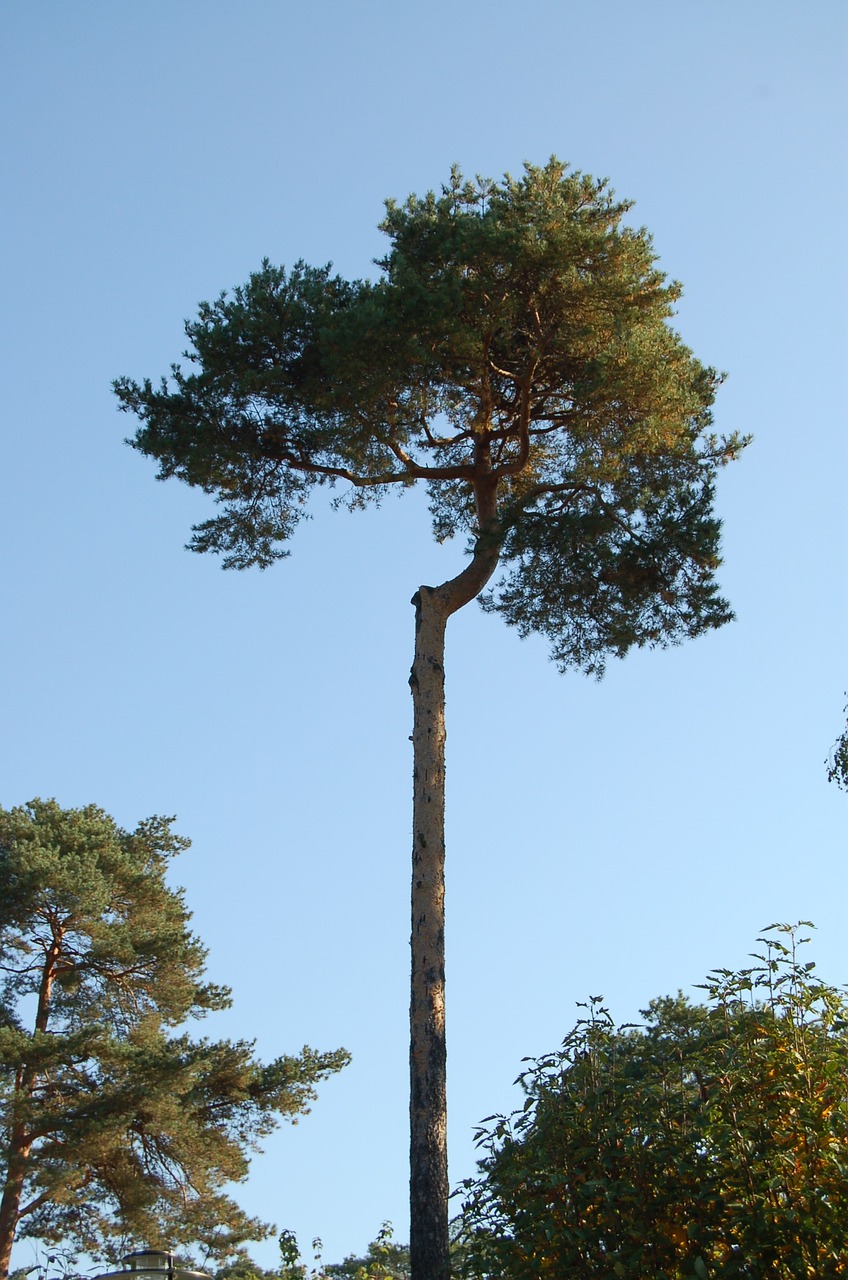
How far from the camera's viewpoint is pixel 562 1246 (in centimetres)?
628

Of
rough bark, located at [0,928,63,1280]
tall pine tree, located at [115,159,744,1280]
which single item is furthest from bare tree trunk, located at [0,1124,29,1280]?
tall pine tree, located at [115,159,744,1280]

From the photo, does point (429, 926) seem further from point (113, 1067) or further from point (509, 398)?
point (113, 1067)

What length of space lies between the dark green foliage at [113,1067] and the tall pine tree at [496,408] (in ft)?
27.9

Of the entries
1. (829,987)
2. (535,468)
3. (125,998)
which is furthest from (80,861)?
(829,987)

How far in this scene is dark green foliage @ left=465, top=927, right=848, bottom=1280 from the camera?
5523 mm

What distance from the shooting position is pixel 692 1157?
6.01 meters

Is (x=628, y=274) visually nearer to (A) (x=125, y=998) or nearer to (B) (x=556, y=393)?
(B) (x=556, y=393)

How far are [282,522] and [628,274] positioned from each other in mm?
4718

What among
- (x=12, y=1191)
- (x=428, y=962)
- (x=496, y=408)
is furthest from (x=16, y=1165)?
(x=496, y=408)

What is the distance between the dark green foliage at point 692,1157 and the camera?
5.52m

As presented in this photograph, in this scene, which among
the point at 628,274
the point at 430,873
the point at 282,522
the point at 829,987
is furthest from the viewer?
the point at 282,522

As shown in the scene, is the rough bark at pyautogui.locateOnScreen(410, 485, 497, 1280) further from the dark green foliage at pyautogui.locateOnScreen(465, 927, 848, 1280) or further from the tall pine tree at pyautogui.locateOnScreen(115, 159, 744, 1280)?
the dark green foliage at pyautogui.locateOnScreen(465, 927, 848, 1280)

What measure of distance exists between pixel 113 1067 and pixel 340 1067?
3.90 metres

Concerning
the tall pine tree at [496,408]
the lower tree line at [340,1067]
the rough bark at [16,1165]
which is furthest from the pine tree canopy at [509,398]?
the rough bark at [16,1165]
